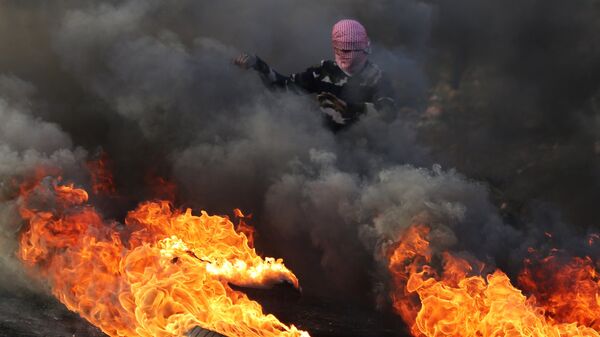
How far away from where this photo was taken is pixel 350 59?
1066cm

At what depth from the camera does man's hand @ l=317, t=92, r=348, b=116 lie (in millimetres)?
11219

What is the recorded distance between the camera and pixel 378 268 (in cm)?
870

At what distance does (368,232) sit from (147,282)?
3.18m

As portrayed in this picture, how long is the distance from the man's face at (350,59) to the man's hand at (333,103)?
57 cm

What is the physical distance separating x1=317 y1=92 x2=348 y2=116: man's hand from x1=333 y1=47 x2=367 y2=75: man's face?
573 millimetres

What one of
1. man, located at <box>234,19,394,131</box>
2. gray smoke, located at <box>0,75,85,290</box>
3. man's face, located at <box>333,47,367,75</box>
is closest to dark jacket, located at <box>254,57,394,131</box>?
man, located at <box>234,19,394,131</box>

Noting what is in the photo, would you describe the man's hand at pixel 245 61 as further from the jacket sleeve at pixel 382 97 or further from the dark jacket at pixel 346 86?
the jacket sleeve at pixel 382 97

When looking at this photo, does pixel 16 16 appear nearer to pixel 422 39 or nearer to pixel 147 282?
pixel 147 282

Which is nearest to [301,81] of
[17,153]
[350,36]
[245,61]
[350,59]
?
[350,59]

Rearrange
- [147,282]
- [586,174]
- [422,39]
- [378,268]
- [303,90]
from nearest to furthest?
[147,282], [378,268], [303,90], [586,174], [422,39]

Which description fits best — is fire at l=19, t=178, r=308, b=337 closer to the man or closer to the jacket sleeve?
the man

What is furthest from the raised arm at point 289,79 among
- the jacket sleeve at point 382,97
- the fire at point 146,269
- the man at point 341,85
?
the fire at point 146,269

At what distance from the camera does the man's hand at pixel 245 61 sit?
1051 cm

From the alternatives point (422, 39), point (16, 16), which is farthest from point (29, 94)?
point (422, 39)
